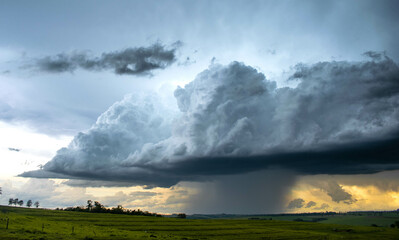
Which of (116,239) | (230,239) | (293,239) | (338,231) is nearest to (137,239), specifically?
(116,239)

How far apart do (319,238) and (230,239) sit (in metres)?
41.2

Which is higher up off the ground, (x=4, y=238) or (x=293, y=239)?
(x=4, y=238)

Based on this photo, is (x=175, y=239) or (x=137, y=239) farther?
(x=175, y=239)

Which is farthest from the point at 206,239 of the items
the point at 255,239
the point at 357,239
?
the point at 357,239

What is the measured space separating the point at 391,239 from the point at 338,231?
43391mm

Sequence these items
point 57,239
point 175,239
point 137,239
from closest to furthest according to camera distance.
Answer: point 57,239
point 137,239
point 175,239

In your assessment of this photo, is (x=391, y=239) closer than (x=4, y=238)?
No

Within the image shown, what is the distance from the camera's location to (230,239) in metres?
127

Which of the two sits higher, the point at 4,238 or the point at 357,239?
the point at 4,238

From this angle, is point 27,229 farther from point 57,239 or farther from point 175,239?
point 175,239

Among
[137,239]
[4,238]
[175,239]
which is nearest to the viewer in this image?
[4,238]

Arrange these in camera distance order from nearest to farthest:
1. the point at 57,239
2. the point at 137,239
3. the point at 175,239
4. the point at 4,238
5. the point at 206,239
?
1. the point at 4,238
2. the point at 57,239
3. the point at 137,239
4. the point at 175,239
5. the point at 206,239

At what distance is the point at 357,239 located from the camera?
136 metres

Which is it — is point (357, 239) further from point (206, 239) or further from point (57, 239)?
point (57, 239)
